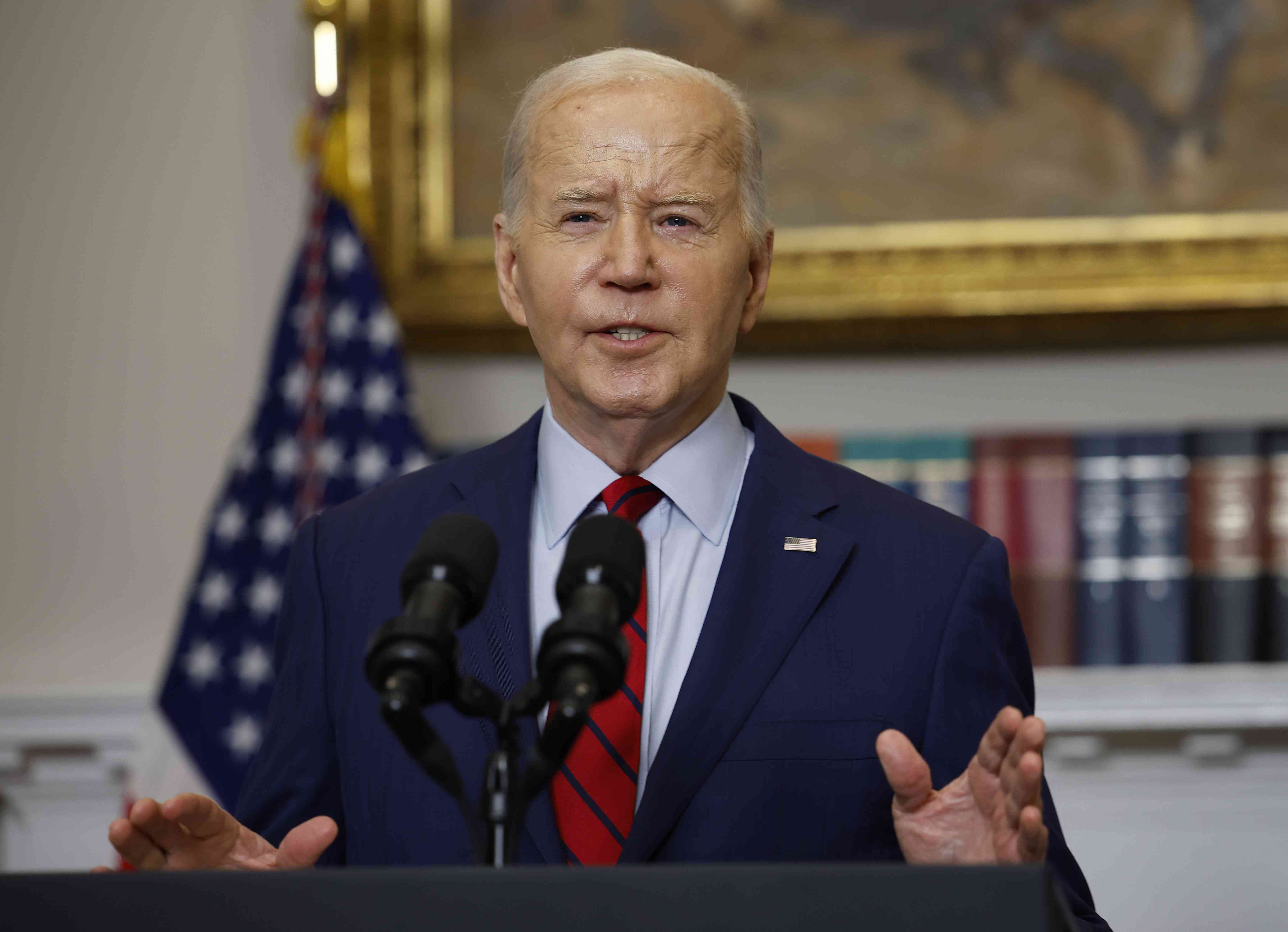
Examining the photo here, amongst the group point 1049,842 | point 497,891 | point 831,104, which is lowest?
point 1049,842

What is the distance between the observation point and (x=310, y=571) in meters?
2.10

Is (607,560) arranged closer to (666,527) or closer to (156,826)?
(156,826)

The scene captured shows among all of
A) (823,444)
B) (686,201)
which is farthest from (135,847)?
(823,444)

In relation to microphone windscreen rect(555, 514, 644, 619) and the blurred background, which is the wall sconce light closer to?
the blurred background

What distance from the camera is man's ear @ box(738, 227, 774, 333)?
7.01ft

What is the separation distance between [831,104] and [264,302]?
6.25 feet

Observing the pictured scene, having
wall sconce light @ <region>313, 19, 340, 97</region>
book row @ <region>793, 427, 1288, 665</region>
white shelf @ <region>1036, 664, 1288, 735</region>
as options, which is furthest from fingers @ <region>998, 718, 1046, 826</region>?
wall sconce light @ <region>313, 19, 340, 97</region>

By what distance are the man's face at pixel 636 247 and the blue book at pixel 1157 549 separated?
2.55 meters

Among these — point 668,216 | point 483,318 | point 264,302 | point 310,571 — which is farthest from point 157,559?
point 668,216

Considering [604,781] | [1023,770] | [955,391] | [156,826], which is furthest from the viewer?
[955,391]

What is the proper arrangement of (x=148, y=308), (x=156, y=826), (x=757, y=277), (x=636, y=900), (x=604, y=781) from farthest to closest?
(x=148, y=308)
(x=757, y=277)
(x=604, y=781)
(x=156, y=826)
(x=636, y=900)

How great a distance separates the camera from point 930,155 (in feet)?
13.9

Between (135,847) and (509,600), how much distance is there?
60 centimetres

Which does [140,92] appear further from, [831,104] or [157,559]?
[831,104]
